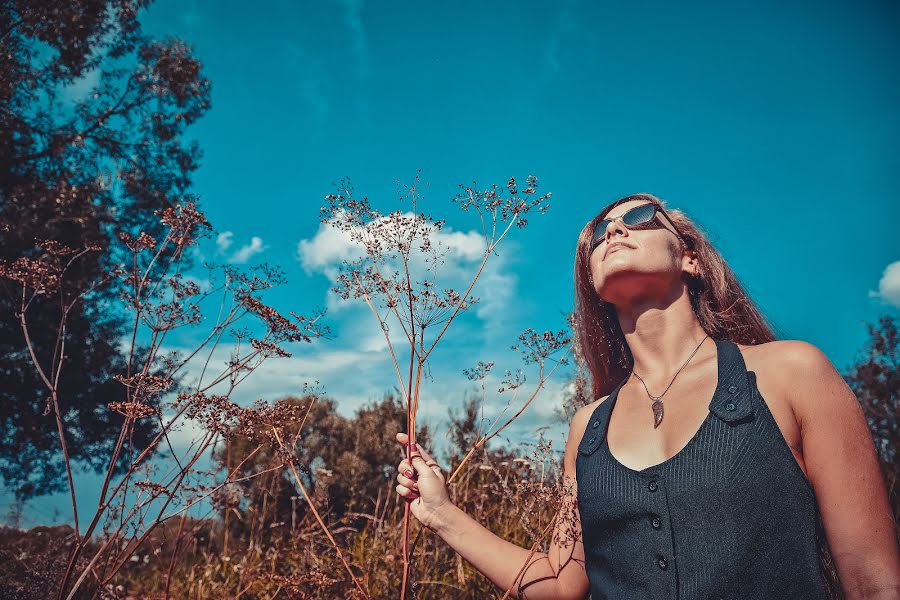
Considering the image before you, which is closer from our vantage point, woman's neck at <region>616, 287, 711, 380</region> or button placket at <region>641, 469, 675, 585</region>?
button placket at <region>641, 469, 675, 585</region>

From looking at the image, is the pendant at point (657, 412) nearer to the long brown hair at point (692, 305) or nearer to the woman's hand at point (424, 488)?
the long brown hair at point (692, 305)

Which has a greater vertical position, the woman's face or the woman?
the woman's face

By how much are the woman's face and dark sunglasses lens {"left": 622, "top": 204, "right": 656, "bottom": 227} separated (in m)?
0.06

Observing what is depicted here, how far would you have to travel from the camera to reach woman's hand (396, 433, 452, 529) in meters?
2.12

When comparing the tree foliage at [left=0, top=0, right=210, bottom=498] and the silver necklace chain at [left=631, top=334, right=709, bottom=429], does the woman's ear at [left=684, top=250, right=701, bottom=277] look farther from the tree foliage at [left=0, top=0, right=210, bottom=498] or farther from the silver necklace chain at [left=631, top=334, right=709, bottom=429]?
the tree foliage at [left=0, top=0, right=210, bottom=498]

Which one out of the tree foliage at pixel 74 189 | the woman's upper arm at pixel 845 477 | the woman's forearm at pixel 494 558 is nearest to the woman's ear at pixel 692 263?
the woman's upper arm at pixel 845 477

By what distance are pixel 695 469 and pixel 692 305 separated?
1.07 meters

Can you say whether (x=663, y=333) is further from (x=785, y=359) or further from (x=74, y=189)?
(x=74, y=189)

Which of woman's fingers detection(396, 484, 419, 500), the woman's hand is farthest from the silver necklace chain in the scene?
woman's fingers detection(396, 484, 419, 500)

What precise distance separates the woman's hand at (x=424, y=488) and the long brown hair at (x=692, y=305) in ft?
3.57

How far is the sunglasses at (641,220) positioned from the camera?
8.00 ft

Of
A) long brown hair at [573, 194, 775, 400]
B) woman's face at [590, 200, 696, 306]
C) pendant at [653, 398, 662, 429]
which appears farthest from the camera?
long brown hair at [573, 194, 775, 400]

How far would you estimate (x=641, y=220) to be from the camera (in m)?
2.45

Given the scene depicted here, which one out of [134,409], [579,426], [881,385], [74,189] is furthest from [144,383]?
[881,385]
